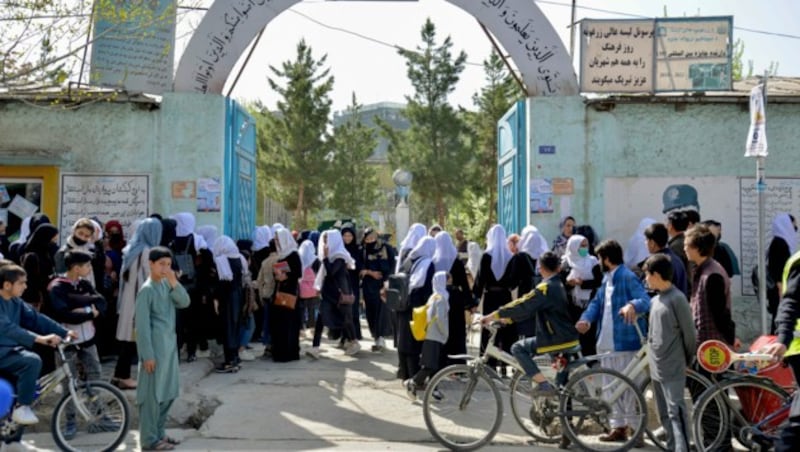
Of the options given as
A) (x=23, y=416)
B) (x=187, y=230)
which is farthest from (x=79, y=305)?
(x=187, y=230)

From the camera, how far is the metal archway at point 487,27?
32.8ft

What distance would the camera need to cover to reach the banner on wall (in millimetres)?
10031

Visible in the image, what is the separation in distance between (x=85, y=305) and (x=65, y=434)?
1.01 metres

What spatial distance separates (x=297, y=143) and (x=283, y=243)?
27.2 meters

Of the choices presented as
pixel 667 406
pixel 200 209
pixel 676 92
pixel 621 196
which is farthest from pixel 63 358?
pixel 676 92

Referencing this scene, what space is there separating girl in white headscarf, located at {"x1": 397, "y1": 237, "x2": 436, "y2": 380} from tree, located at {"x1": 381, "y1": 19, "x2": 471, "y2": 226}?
2875cm

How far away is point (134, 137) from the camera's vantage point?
10.0 m

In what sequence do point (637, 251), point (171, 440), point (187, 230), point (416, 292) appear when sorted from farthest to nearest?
point (187, 230) < point (637, 251) < point (416, 292) < point (171, 440)

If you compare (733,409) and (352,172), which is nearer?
(733,409)

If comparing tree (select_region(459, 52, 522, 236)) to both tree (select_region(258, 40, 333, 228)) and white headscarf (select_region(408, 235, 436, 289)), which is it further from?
white headscarf (select_region(408, 235, 436, 289))

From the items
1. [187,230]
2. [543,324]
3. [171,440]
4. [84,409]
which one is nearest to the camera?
[84,409]

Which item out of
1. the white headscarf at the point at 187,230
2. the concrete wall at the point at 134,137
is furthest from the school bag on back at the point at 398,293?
the concrete wall at the point at 134,137

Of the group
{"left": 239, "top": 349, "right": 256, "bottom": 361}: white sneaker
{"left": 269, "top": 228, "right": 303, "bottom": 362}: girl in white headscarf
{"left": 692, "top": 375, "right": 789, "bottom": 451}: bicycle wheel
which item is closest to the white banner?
{"left": 692, "top": 375, "right": 789, "bottom": 451}: bicycle wheel

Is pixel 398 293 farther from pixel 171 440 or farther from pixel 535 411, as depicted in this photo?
pixel 171 440
